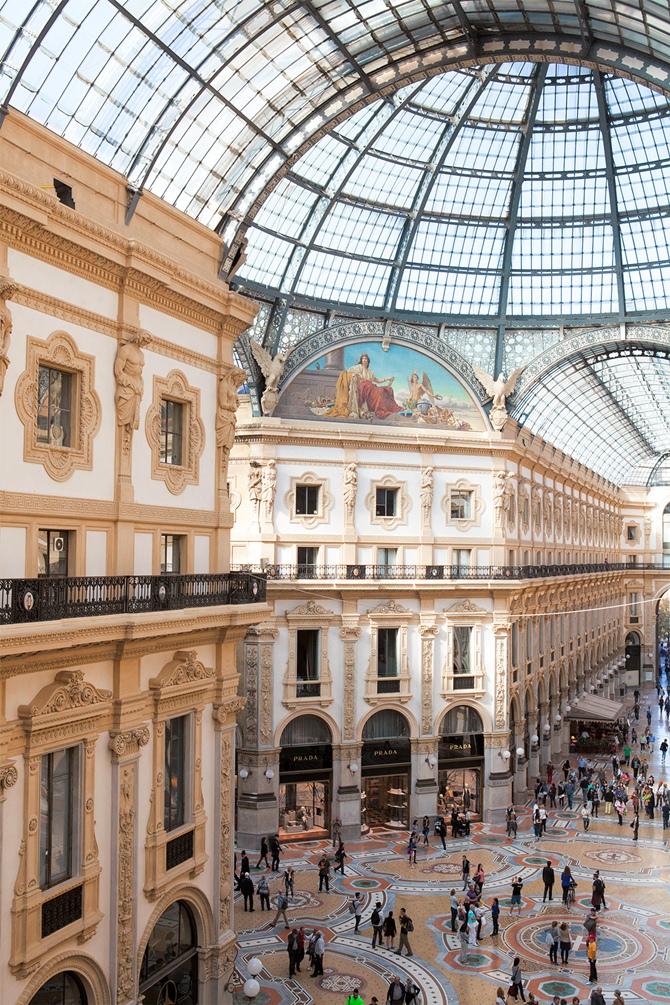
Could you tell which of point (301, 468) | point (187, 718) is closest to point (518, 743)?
point (301, 468)

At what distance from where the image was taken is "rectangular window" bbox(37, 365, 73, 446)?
16703 mm

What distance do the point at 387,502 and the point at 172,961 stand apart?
76.5 ft

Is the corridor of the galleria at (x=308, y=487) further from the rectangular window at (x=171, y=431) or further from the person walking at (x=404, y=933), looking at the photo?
the person walking at (x=404, y=933)

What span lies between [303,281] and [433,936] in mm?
25914

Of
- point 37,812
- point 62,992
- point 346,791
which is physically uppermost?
point 37,812

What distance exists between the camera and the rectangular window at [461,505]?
136ft

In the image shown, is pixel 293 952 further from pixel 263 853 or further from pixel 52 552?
pixel 52 552

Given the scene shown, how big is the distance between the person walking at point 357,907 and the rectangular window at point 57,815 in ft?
47.2

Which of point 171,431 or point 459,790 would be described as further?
point 459,790

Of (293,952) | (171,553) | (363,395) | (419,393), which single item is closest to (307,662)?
(363,395)

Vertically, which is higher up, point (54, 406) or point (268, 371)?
point (268, 371)

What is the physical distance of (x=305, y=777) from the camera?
37.5 m

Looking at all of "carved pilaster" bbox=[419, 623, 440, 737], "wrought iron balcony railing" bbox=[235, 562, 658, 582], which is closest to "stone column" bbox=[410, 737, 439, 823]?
"carved pilaster" bbox=[419, 623, 440, 737]

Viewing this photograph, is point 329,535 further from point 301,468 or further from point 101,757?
point 101,757
